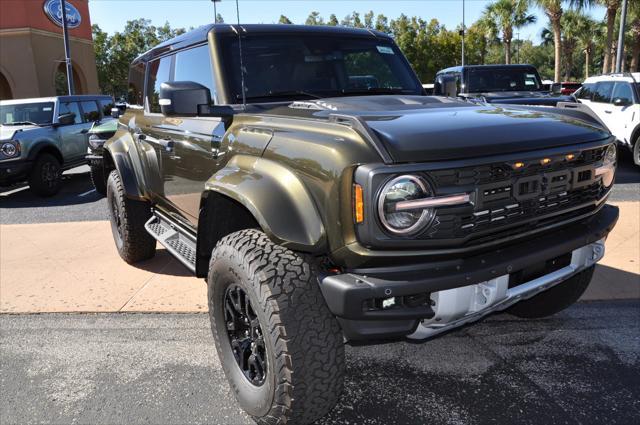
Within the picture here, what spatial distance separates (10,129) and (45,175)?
3.04ft

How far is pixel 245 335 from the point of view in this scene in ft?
8.95

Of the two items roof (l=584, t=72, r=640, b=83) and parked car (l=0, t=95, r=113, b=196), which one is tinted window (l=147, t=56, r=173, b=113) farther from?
roof (l=584, t=72, r=640, b=83)

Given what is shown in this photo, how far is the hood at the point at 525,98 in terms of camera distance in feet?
28.6

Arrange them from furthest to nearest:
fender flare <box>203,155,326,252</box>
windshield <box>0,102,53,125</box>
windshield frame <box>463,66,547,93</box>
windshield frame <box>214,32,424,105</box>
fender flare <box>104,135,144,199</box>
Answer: windshield frame <box>463,66,547,93</box> < windshield <box>0,102,53,125</box> < fender flare <box>104,135,144,199</box> < windshield frame <box>214,32,424,105</box> < fender flare <box>203,155,326,252</box>

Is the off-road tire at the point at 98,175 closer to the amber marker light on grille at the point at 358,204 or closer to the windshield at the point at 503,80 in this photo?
the amber marker light on grille at the point at 358,204

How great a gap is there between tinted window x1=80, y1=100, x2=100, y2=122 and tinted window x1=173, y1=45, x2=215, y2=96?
26.3 feet

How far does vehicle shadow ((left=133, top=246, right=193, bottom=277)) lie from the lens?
4.89m

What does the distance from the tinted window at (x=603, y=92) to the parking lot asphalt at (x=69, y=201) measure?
42.0 inches

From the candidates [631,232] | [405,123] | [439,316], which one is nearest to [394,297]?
[439,316]

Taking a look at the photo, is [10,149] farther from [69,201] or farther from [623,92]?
[623,92]

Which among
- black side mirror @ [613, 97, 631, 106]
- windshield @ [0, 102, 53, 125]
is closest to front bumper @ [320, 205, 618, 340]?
black side mirror @ [613, 97, 631, 106]

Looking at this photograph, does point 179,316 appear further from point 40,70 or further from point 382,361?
point 40,70

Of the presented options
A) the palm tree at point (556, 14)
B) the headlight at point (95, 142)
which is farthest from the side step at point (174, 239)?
the palm tree at point (556, 14)

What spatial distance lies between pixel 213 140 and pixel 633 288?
3.32m
